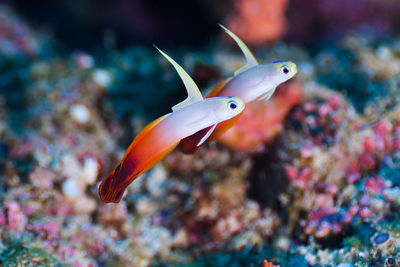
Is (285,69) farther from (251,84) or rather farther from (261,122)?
(261,122)

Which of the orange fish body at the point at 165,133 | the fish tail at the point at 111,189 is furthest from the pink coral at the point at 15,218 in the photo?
the orange fish body at the point at 165,133

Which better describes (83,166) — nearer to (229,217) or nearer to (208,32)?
(229,217)

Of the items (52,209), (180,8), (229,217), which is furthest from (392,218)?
(180,8)

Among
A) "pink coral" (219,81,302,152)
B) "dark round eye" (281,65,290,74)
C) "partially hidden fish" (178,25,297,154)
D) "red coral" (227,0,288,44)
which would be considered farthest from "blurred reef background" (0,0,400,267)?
"dark round eye" (281,65,290,74)

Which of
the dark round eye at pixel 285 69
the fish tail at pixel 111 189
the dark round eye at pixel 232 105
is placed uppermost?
the dark round eye at pixel 285 69

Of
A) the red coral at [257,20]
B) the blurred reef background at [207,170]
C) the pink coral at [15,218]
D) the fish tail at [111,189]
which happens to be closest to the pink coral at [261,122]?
the blurred reef background at [207,170]

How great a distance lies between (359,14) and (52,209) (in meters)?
6.84

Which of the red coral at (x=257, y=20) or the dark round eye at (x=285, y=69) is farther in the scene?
the red coral at (x=257, y=20)

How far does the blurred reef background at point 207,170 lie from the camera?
8.56ft

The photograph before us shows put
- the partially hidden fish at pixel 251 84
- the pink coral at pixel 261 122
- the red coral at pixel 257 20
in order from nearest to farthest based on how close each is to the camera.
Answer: the partially hidden fish at pixel 251 84 < the pink coral at pixel 261 122 < the red coral at pixel 257 20

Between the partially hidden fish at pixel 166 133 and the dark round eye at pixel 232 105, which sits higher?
the dark round eye at pixel 232 105

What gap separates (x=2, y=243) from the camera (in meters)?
2.51

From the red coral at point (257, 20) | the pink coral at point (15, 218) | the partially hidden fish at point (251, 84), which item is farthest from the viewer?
the red coral at point (257, 20)

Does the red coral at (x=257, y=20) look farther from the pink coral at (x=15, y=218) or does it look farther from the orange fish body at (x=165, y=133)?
the pink coral at (x=15, y=218)
